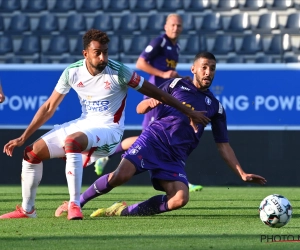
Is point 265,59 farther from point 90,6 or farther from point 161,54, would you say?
point 161,54

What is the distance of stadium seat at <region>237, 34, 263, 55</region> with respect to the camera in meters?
16.0

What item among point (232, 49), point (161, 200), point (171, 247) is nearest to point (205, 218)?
point (161, 200)

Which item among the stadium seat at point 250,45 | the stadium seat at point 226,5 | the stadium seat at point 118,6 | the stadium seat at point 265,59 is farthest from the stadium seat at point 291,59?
the stadium seat at point 118,6

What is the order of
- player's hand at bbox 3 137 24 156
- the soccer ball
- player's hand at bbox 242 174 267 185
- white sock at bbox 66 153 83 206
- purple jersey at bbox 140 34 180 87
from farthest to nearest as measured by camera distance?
1. purple jersey at bbox 140 34 180 87
2. player's hand at bbox 3 137 24 156
3. white sock at bbox 66 153 83 206
4. player's hand at bbox 242 174 267 185
5. the soccer ball

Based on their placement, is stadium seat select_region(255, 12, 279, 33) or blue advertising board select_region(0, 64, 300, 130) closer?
blue advertising board select_region(0, 64, 300, 130)

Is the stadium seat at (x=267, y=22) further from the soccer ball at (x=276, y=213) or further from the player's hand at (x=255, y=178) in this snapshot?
the soccer ball at (x=276, y=213)

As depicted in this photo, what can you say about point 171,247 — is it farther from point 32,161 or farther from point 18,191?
point 18,191

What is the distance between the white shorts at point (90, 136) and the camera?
7012 millimetres

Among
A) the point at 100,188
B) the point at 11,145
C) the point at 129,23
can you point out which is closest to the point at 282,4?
the point at 129,23

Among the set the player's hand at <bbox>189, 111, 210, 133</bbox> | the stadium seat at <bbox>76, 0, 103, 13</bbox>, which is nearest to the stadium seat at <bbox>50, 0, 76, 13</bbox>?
the stadium seat at <bbox>76, 0, 103, 13</bbox>

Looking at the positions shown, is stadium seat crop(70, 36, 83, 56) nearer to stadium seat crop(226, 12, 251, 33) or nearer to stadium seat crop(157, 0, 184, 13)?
stadium seat crop(157, 0, 184, 13)

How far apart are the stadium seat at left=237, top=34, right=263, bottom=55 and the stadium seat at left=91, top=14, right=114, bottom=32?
271cm

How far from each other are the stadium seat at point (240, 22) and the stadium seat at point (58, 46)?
3.42m

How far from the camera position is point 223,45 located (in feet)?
51.5
